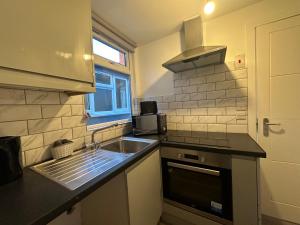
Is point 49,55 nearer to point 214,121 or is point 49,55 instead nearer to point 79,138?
point 79,138

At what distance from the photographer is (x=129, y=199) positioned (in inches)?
36.7

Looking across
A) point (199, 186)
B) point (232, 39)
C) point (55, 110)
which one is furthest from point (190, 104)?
point (55, 110)

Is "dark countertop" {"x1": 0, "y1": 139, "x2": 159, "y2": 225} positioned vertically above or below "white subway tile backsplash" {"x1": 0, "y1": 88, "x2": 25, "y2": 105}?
below

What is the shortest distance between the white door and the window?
1601mm

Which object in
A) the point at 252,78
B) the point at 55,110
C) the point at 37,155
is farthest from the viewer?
the point at 252,78

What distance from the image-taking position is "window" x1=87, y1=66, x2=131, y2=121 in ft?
5.47

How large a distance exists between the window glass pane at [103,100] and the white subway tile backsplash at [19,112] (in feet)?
2.36

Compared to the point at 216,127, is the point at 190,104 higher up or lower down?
higher up

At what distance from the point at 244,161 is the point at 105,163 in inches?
38.2

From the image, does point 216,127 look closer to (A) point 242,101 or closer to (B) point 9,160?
(A) point 242,101

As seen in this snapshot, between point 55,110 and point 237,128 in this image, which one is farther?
point 237,128

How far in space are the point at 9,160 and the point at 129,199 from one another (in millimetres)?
693

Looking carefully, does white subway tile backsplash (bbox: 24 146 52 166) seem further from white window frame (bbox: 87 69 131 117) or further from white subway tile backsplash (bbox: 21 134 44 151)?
white window frame (bbox: 87 69 131 117)

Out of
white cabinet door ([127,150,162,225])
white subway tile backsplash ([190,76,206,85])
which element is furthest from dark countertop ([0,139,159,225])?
white subway tile backsplash ([190,76,206,85])
